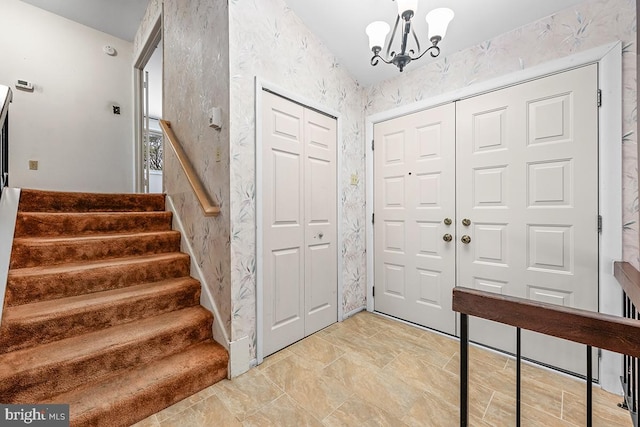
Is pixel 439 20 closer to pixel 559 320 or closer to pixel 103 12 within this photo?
pixel 559 320

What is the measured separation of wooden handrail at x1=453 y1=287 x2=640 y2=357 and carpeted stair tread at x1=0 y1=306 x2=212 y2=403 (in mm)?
1632

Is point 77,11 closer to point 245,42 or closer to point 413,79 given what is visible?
point 245,42

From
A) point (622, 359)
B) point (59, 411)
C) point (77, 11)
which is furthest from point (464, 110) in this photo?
point (77, 11)

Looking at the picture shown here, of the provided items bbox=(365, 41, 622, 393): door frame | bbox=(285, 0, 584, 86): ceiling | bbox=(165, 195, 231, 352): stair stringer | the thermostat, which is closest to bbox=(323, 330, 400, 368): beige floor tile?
bbox=(165, 195, 231, 352): stair stringer

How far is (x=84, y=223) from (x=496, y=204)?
3.19 meters

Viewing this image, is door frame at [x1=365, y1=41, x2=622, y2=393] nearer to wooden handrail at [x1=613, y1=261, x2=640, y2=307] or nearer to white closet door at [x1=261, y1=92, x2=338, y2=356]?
wooden handrail at [x1=613, y1=261, x2=640, y2=307]

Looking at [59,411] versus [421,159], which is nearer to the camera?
[59,411]

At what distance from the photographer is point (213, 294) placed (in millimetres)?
1861

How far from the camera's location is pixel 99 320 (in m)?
1.56

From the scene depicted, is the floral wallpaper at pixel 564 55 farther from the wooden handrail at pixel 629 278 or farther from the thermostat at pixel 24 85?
the thermostat at pixel 24 85

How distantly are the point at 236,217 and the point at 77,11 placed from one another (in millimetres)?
4000

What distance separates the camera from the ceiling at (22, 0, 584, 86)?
1.78 meters

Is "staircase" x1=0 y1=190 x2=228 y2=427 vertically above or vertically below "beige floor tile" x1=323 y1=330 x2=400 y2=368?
above

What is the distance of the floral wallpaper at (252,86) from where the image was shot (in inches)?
68.3
